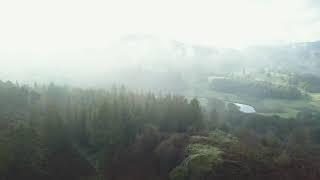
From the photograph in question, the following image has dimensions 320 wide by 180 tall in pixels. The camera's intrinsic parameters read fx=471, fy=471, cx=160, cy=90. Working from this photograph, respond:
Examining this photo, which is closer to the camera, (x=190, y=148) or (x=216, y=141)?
(x=190, y=148)

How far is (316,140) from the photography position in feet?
517

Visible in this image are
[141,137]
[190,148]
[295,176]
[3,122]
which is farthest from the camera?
[3,122]

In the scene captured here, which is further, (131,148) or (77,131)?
(77,131)

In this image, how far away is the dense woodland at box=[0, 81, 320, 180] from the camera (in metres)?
78.6

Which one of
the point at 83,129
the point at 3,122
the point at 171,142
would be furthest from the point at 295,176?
the point at 3,122

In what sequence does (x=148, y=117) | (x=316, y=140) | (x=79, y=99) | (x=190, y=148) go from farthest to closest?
(x=316, y=140)
(x=79, y=99)
(x=148, y=117)
(x=190, y=148)

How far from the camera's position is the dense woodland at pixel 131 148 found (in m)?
78.6

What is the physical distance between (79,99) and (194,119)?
43.5 meters

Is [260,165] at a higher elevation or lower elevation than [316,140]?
higher

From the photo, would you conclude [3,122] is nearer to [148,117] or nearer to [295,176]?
[148,117]

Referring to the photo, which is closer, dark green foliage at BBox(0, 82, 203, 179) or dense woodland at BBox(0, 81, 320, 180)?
dense woodland at BBox(0, 81, 320, 180)

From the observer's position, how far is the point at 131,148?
97.6m

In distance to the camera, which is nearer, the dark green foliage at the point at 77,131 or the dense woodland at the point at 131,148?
the dense woodland at the point at 131,148

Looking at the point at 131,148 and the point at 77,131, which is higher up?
the point at 77,131
